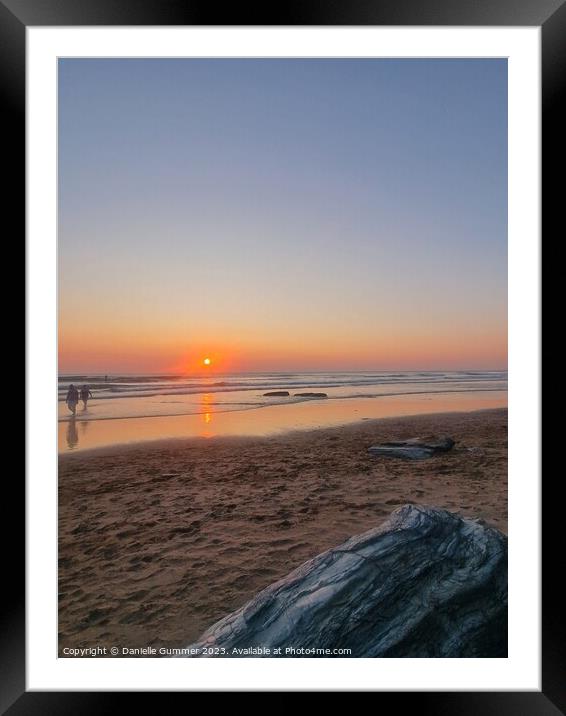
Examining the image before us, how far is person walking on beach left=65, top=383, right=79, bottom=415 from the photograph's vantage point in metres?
2.30

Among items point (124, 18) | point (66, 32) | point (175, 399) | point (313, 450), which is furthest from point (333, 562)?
point (175, 399)

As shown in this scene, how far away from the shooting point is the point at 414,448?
270cm

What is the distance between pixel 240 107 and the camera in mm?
1853

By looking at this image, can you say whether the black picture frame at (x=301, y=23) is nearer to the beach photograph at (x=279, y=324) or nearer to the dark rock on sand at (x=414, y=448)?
the beach photograph at (x=279, y=324)

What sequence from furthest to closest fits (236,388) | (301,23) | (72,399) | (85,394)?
(236,388), (85,394), (72,399), (301,23)

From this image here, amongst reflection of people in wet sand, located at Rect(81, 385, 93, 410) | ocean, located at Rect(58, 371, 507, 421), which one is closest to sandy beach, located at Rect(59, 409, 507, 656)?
reflection of people in wet sand, located at Rect(81, 385, 93, 410)

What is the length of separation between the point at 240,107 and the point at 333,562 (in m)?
2.37

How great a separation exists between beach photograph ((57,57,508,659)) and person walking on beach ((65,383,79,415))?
66 mm

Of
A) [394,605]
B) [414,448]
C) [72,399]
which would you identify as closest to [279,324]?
[414,448]

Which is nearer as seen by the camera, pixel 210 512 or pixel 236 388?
pixel 210 512

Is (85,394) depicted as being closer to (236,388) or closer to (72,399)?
(72,399)

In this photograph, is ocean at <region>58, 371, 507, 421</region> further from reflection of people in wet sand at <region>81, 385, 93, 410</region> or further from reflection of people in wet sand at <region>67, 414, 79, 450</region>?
reflection of people in wet sand at <region>67, 414, 79, 450</region>

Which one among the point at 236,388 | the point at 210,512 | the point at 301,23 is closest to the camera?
the point at 301,23

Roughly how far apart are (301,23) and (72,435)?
2625 millimetres
